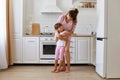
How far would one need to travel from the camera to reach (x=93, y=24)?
6.82 metres

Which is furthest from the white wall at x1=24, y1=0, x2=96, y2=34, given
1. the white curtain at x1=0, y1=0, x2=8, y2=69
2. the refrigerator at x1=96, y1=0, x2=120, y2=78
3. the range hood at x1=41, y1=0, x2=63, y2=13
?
the refrigerator at x1=96, y1=0, x2=120, y2=78

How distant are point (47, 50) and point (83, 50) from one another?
3.13 ft

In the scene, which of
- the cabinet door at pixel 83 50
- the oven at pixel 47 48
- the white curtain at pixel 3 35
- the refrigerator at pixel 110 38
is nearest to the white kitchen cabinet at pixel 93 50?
the cabinet door at pixel 83 50

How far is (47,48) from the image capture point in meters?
6.20

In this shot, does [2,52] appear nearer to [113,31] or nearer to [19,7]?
[19,7]

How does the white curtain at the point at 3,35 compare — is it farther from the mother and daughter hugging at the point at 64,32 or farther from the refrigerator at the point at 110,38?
the refrigerator at the point at 110,38

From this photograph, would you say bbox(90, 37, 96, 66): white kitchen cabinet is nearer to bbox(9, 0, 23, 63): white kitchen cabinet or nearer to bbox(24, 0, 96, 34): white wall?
bbox(24, 0, 96, 34): white wall

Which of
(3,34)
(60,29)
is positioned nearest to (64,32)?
(60,29)

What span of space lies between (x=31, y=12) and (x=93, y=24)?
1.83 metres

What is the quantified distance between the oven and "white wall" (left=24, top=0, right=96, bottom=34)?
70cm

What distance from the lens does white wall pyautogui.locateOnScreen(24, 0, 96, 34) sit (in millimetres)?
6719

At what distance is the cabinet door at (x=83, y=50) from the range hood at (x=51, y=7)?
101cm

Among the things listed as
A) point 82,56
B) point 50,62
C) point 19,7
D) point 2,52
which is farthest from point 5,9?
point 82,56

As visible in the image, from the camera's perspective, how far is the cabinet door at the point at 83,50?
20.3ft
